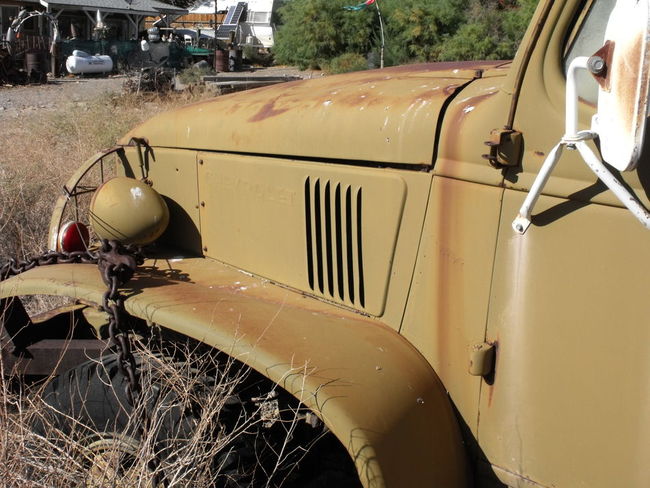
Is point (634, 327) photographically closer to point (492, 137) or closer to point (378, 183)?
point (492, 137)

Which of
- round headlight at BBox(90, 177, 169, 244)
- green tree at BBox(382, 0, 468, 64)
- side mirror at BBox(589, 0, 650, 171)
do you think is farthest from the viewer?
green tree at BBox(382, 0, 468, 64)

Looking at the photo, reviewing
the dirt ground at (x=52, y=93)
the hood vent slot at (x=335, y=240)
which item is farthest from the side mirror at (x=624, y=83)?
the dirt ground at (x=52, y=93)

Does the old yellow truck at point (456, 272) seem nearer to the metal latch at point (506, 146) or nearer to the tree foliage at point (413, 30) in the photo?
the metal latch at point (506, 146)

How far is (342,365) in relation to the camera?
85.8 inches

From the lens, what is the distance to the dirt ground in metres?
17.6

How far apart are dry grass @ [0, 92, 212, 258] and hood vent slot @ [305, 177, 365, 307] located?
103 inches

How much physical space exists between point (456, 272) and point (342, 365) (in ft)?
1.39

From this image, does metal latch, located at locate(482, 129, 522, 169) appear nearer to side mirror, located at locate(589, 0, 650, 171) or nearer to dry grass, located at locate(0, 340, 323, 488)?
side mirror, located at locate(589, 0, 650, 171)

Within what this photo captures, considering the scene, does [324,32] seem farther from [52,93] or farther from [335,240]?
[335,240]

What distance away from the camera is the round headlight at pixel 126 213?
3.20 m

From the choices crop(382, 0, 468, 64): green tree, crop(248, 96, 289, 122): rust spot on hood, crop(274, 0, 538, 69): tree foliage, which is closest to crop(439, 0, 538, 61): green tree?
crop(274, 0, 538, 69): tree foliage

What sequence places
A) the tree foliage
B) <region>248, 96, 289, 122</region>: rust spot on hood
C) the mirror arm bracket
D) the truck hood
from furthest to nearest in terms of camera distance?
1. the tree foliage
2. <region>248, 96, 289, 122</region>: rust spot on hood
3. the truck hood
4. the mirror arm bracket

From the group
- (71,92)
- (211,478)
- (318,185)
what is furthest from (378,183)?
(71,92)

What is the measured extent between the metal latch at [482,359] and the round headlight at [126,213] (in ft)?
5.60
